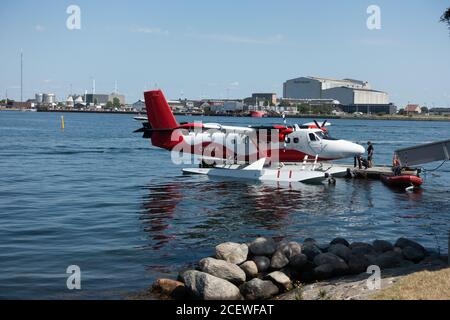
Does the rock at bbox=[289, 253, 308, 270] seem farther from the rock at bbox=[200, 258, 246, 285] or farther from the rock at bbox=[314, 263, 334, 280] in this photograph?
the rock at bbox=[200, 258, 246, 285]

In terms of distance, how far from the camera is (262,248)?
13461 millimetres

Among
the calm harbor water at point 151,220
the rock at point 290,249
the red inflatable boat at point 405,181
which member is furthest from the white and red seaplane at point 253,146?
the rock at point 290,249

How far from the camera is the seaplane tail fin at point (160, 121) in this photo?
109 feet

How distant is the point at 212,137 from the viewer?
33406mm

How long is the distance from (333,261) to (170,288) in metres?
3.69

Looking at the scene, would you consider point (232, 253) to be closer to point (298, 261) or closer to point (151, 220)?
point (298, 261)

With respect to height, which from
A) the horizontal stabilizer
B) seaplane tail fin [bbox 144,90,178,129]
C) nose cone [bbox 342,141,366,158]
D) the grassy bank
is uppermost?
→ seaplane tail fin [bbox 144,90,178,129]

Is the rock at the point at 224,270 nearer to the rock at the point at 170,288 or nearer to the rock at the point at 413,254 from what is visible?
the rock at the point at 170,288

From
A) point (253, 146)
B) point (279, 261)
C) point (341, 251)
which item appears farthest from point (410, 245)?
point (253, 146)

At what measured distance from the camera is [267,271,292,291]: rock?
11883mm

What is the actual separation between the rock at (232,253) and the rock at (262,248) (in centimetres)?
20

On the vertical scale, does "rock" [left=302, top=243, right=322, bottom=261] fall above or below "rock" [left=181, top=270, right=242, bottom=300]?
above

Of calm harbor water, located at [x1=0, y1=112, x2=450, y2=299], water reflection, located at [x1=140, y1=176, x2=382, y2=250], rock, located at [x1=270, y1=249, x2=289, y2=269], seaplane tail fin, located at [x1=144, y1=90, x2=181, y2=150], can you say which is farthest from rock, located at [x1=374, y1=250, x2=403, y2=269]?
seaplane tail fin, located at [x1=144, y1=90, x2=181, y2=150]

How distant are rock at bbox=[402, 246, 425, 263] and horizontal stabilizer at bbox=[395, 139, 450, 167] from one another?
8.07 feet
